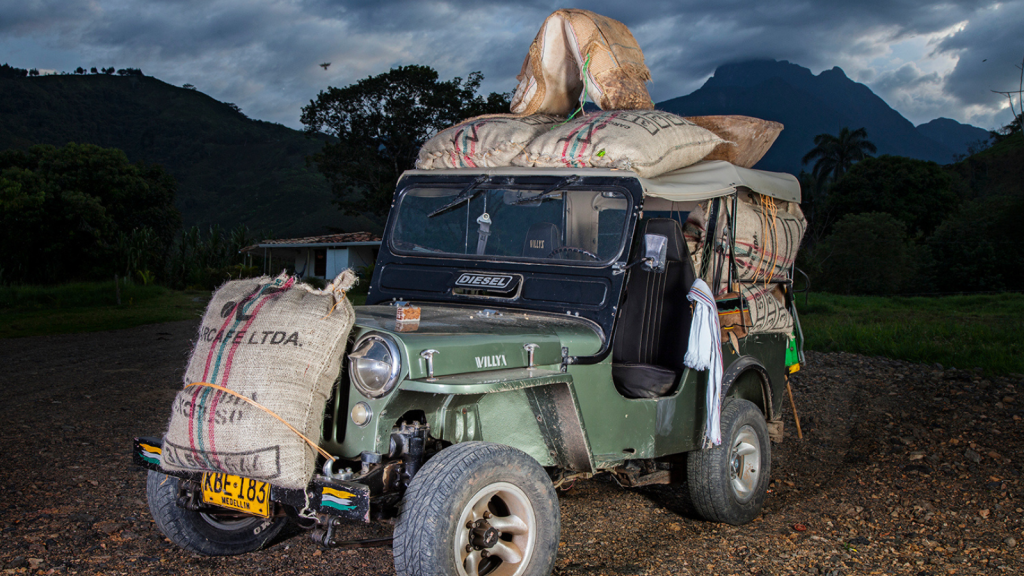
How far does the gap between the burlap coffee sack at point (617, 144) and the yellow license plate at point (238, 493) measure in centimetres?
241

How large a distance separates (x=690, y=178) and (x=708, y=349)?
1.16 metres

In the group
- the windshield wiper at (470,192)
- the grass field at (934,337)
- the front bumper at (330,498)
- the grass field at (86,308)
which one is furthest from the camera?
the grass field at (86,308)

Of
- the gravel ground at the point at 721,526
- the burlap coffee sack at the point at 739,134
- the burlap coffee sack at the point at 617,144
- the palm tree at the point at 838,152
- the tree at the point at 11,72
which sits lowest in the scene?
the gravel ground at the point at 721,526

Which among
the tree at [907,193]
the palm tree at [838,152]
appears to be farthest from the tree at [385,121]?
the palm tree at [838,152]

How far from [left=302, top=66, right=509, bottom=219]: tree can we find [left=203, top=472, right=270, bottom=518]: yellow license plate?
97.0 ft

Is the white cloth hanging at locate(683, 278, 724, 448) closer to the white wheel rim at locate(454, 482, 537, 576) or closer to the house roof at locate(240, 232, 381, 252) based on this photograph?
the white wheel rim at locate(454, 482, 537, 576)

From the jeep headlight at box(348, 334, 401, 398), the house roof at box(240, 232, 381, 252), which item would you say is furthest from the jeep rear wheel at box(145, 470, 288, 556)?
the house roof at box(240, 232, 381, 252)

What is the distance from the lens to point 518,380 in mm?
3186

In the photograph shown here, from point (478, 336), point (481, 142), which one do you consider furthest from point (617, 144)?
point (478, 336)

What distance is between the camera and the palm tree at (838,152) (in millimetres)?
57281

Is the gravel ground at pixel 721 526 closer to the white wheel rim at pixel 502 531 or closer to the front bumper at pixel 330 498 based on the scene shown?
the white wheel rim at pixel 502 531

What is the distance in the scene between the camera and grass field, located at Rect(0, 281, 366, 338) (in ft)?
48.1

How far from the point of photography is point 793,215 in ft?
19.9

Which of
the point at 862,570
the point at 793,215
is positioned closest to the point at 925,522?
the point at 862,570
